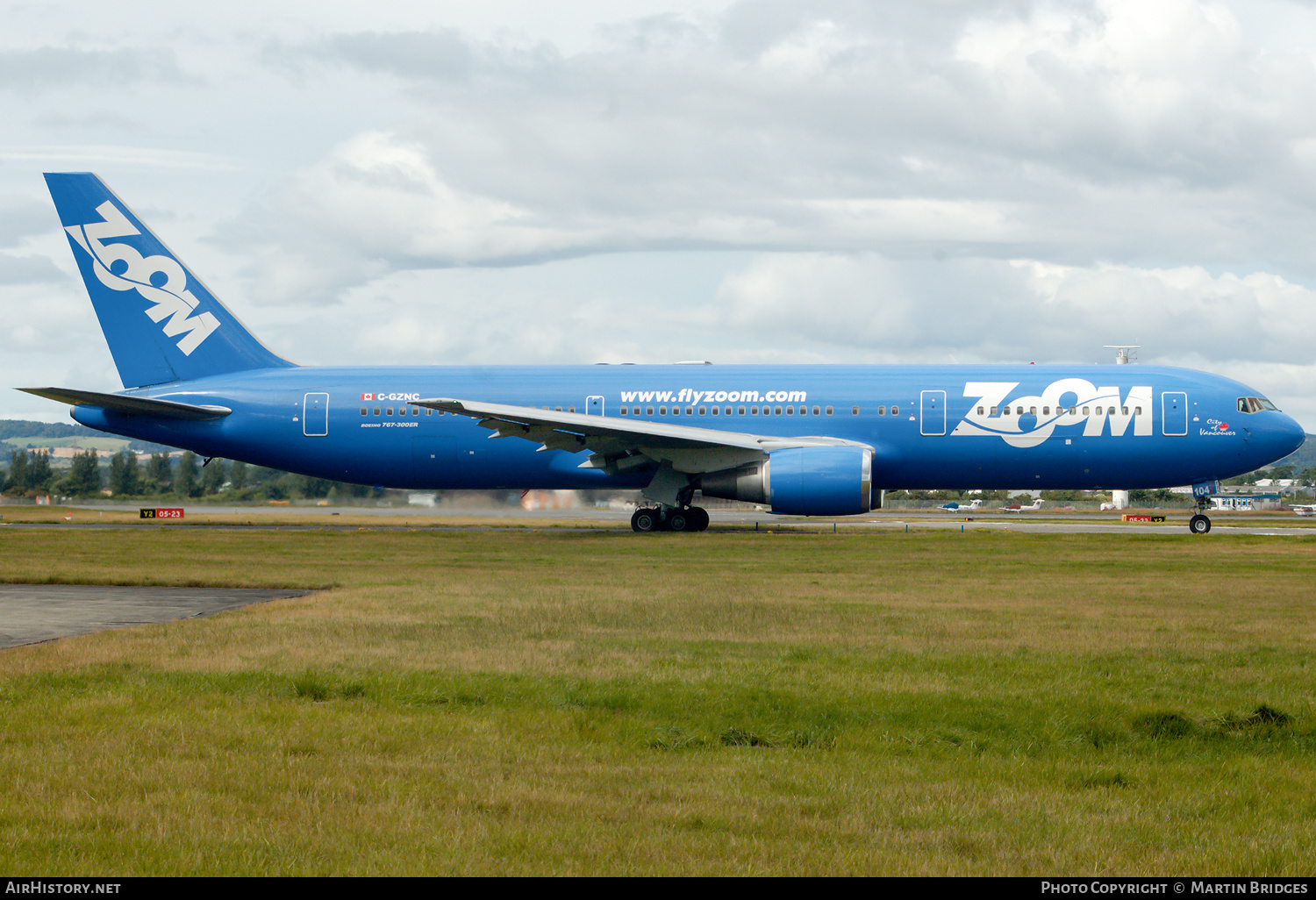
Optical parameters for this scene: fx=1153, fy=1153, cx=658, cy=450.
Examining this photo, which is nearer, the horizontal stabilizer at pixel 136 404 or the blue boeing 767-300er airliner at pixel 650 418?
the blue boeing 767-300er airliner at pixel 650 418

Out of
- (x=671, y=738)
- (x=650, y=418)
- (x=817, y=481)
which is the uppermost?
(x=650, y=418)

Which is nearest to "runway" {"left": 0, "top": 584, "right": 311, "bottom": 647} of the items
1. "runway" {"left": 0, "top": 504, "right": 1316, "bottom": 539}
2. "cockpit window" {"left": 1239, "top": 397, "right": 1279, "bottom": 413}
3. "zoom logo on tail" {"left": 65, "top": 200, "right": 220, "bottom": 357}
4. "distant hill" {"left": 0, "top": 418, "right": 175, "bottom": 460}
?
"runway" {"left": 0, "top": 504, "right": 1316, "bottom": 539}

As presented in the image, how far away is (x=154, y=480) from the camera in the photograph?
66.1 m

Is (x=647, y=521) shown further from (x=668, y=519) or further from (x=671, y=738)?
(x=671, y=738)

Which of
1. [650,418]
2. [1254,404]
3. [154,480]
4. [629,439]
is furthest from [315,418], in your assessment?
[154,480]

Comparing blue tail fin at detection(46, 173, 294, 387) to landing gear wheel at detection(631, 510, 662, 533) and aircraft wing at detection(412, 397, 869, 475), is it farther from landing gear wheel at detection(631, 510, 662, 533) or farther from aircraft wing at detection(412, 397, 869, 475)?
landing gear wheel at detection(631, 510, 662, 533)

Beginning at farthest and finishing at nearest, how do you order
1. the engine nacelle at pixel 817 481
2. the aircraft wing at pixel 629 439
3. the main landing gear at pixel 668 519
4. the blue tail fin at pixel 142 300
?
1. the blue tail fin at pixel 142 300
2. the main landing gear at pixel 668 519
3. the aircraft wing at pixel 629 439
4. the engine nacelle at pixel 817 481

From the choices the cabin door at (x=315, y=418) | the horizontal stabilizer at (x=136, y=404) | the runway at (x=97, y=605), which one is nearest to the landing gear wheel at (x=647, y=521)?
the cabin door at (x=315, y=418)

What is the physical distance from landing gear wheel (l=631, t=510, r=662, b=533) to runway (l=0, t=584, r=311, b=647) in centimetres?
1434

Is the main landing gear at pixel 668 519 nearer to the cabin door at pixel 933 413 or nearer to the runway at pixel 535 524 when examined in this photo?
the runway at pixel 535 524

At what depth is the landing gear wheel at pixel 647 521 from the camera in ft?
97.2

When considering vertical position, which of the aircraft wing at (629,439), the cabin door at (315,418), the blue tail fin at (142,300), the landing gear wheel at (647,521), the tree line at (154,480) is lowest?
the landing gear wheel at (647,521)

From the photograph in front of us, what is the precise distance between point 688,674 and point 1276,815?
4.47 meters

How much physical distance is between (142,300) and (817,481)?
19173 mm
